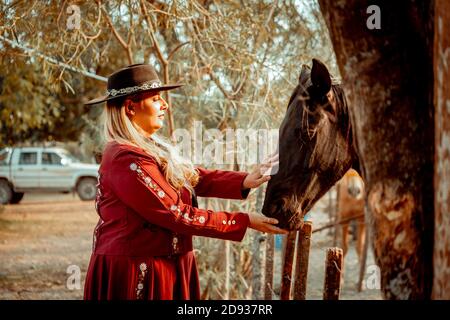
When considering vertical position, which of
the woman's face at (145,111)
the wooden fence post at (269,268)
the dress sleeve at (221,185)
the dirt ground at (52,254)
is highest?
the woman's face at (145,111)

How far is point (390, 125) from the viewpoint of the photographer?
2043 millimetres

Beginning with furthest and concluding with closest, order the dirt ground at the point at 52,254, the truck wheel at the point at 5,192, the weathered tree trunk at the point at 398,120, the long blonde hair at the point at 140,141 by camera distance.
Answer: the truck wheel at the point at 5,192 < the dirt ground at the point at 52,254 < the long blonde hair at the point at 140,141 < the weathered tree trunk at the point at 398,120

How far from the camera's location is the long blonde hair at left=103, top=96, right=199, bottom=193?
2.82m

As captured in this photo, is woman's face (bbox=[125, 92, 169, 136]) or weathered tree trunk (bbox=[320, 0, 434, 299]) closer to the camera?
weathered tree trunk (bbox=[320, 0, 434, 299])

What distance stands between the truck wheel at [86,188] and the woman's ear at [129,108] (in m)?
17.3

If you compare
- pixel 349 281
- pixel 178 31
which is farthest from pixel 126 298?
pixel 349 281

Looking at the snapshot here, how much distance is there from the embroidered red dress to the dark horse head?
0.24 metres

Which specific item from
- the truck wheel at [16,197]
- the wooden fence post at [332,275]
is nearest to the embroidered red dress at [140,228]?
the wooden fence post at [332,275]

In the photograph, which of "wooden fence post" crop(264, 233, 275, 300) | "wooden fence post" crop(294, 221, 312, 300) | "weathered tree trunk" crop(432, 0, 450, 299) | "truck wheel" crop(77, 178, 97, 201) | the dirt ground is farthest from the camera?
"truck wheel" crop(77, 178, 97, 201)

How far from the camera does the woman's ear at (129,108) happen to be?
2.89 metres

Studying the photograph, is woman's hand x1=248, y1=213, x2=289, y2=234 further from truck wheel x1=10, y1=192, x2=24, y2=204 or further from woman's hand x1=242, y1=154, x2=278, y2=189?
truck wheel x1=10, y1=192, x2=24, y2=204

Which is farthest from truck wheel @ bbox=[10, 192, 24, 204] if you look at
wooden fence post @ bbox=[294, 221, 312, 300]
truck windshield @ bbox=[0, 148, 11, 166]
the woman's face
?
the woman's face

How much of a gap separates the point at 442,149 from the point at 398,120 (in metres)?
0.20

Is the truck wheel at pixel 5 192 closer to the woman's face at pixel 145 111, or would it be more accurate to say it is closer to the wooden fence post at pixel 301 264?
the wooden fence post at pixel 301 264
